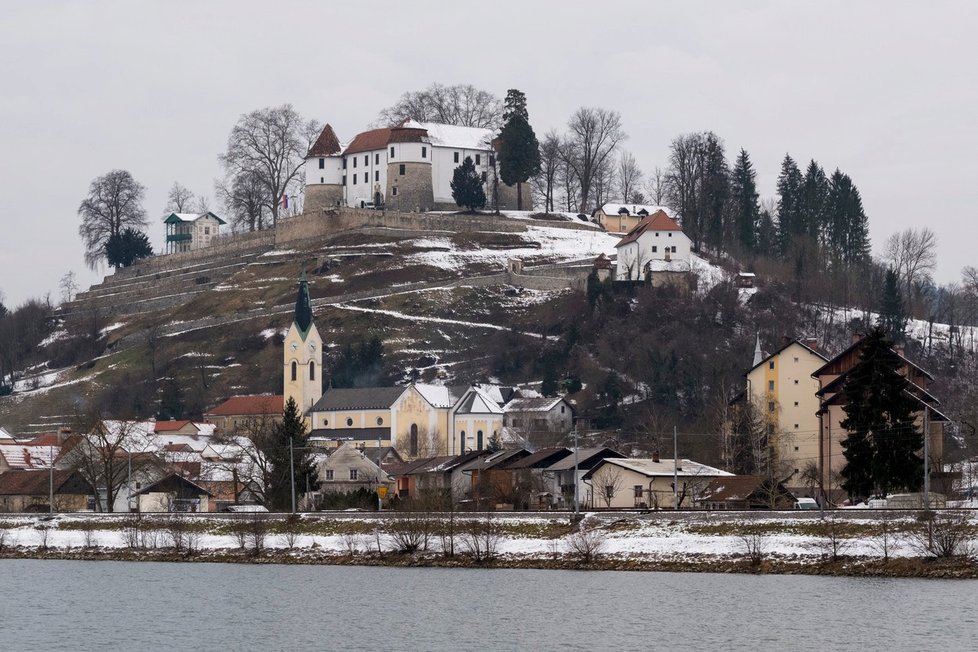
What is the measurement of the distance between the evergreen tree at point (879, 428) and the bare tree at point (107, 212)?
115698mm

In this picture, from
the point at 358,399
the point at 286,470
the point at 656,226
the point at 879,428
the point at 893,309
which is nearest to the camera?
the point at 879,428

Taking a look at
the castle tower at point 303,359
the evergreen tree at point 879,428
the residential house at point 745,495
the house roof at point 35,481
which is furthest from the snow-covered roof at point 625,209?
the evergreen tree at point 879,428

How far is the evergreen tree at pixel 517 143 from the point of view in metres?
149

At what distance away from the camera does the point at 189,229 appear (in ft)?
570

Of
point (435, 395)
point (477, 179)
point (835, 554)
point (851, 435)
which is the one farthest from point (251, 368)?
point (835, 554)

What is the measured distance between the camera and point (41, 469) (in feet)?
316

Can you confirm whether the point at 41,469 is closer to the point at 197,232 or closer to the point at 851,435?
the point at 851,435

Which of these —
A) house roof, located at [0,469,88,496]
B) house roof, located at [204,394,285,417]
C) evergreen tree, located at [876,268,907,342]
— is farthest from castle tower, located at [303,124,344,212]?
house roof, located at [0,469,88,496]

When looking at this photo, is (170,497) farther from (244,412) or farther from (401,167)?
(401,167)

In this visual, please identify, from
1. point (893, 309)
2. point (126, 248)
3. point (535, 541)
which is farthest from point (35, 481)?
point (126, 248)

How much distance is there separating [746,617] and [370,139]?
11588cm

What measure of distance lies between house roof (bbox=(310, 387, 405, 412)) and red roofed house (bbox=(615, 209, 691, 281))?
24.0 metres

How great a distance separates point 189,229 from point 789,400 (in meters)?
94.1

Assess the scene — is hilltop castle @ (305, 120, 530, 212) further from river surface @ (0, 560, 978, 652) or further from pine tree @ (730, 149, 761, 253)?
river surface @ (0, 560, 978, 652)
